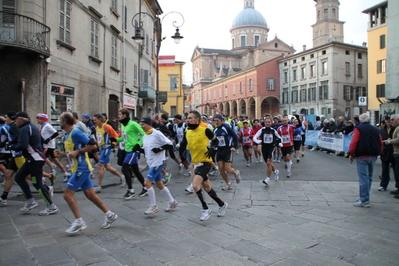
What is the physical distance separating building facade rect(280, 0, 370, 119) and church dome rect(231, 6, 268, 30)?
101 feet

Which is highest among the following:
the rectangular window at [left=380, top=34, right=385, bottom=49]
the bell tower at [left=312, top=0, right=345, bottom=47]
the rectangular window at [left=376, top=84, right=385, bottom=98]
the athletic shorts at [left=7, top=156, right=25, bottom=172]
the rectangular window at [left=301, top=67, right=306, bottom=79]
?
the bell tower at [left=312, top=0, right=345, bottom=47]

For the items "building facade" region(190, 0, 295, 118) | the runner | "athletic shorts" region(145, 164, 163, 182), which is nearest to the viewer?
"athletic shorts" region(145, 164, 163, 182)

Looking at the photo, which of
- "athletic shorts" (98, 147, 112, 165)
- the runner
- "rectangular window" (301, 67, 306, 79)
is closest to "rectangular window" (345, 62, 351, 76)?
"rectangular window" (301, 67, 306, 79)

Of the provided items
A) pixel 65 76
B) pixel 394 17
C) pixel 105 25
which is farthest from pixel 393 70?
pixel 65 76

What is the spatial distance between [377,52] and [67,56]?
34.9 meters

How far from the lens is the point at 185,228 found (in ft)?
18.2

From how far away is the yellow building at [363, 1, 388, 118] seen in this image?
37.6 meters

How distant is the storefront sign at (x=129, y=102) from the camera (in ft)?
72.8

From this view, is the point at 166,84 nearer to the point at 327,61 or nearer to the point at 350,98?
the point at 327,61

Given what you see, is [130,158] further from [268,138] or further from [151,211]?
[268,138]

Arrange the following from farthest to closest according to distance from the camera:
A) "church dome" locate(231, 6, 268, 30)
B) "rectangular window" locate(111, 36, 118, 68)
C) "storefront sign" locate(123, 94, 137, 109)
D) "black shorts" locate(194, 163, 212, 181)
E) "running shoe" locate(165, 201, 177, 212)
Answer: "church dome" locate(231, 6, 268, 30), "storefront sign" locate(123, 94, 137, 109), "rectangular window" locate(111, 36, 118, 68), "running shoe" locate(165, 201, 177, 212), "black shorts" locate(194, 163, 212, 181)

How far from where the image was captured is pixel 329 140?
18672 millimetres

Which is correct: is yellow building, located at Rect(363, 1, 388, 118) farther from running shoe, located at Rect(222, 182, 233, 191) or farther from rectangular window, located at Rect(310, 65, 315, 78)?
running shoe, located at Rect(222, 182, 233, 191)

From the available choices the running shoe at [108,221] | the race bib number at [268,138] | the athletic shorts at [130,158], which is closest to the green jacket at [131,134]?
the athletic shorts at [130,158]
